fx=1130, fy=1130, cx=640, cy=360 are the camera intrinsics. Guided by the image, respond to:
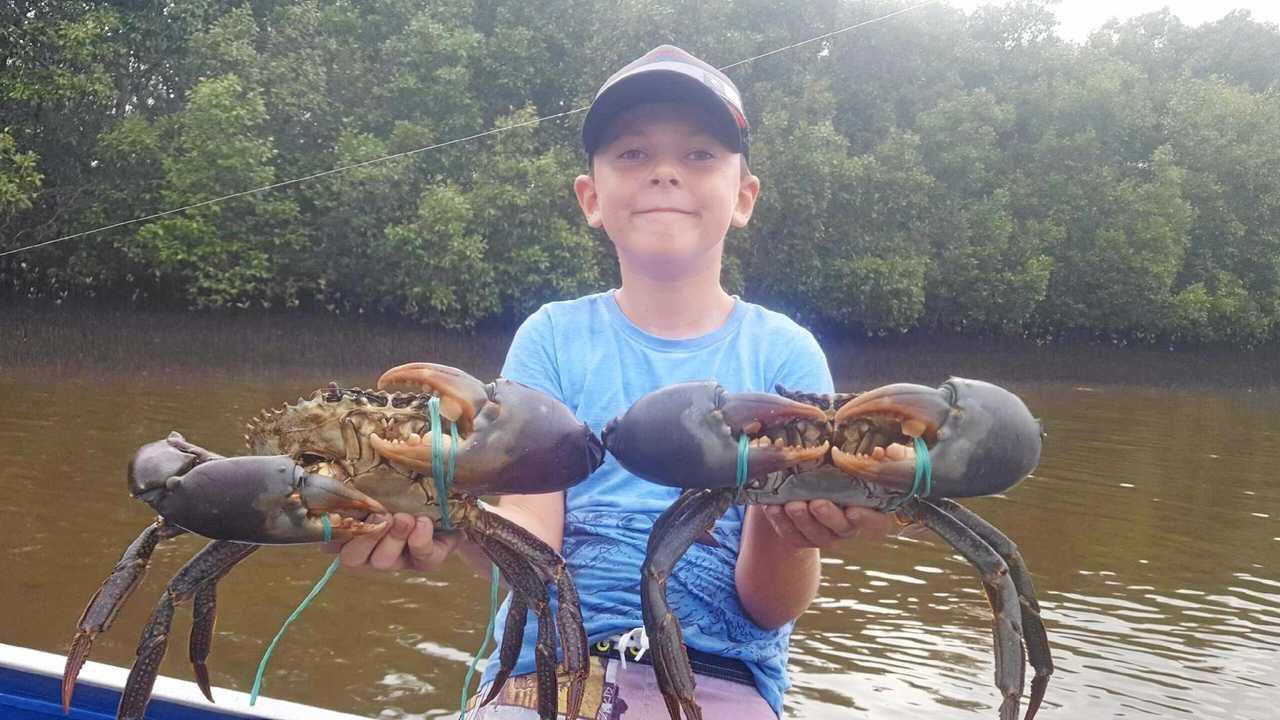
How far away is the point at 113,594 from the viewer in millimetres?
2320

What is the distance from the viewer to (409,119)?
2175 cm

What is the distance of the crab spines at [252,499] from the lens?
6.55 ft

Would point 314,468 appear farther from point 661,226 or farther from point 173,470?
point 661,226

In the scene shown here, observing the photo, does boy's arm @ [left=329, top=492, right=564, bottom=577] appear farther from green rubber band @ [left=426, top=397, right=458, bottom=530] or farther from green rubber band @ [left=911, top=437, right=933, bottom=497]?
green rubber band @ [left=911, top=437, right=933, bottom=497]

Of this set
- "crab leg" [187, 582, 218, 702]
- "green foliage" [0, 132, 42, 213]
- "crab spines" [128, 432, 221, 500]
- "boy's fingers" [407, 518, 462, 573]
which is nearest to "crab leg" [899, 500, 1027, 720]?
"boy's fingers" [407, 518, 462, 573]

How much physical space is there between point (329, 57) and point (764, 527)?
69.1ft

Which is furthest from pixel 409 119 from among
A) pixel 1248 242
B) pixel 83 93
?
pixel 1248 242

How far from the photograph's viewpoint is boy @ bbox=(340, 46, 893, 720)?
2.48 metres

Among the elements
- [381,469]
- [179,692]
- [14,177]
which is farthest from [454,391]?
[14,177]

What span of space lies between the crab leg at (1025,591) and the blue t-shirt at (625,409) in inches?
21.3

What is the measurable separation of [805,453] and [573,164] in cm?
1912

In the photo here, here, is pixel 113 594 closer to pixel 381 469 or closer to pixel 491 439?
pixel 381 469

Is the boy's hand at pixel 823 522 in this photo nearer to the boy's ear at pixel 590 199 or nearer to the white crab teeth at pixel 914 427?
the white crab teeth at pixel 914 427

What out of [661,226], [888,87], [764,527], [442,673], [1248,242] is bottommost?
[442,673]
